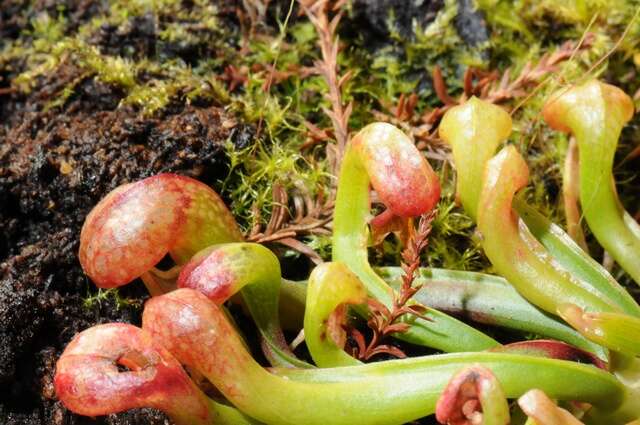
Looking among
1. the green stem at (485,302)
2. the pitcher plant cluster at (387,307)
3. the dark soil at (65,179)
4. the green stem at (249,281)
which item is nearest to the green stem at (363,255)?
the pitcher plant cluster at (387,307)

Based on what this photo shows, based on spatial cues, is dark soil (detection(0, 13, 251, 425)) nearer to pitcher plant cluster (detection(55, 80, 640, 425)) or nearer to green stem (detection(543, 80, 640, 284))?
pitcher plant cluster (detection(55, 80, 640, 425))

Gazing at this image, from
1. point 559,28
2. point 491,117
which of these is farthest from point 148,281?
point 559,28

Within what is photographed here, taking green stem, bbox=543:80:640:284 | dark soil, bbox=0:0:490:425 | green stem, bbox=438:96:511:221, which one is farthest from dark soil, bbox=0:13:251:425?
green stem, bbox=543:80:640:284

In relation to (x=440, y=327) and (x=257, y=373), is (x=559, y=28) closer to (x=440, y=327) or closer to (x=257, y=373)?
(x=440, y=327)

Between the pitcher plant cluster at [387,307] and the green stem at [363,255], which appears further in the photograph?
the green stem at [363,255]

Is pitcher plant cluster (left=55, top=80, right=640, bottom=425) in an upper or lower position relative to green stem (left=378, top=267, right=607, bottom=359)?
upper

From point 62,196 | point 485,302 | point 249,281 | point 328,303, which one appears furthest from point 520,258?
point 62,196

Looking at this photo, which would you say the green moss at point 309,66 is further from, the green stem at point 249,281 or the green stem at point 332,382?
the green stem at point 332,382
